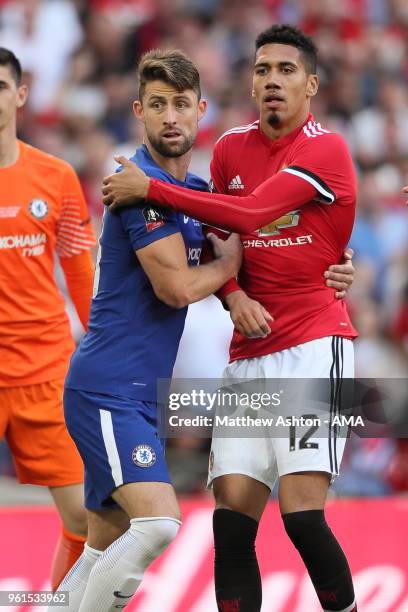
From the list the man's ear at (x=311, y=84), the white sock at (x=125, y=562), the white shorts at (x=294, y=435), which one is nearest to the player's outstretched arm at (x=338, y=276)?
the white shorts at (x=294, y=435)

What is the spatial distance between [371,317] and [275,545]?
10.9ft

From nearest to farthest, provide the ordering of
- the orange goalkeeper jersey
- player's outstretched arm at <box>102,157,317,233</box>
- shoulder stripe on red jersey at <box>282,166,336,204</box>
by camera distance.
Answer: player's outstretched arm at <box>102,157,317,233</box>
shoulder stripe on red jersey at <box>282,166,336,204</box>
the orange goalkeeper jersey

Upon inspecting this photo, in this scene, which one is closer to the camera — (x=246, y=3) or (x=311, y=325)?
(x=311, y=325)

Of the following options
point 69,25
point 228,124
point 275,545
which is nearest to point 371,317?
point 228,124

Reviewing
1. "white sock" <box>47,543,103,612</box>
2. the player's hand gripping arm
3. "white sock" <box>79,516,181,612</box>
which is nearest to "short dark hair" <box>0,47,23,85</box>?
the player's hand gripping arm

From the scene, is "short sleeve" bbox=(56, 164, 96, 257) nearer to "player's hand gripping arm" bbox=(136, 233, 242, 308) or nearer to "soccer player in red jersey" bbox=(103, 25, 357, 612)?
"soccer player in red jersey" bbox=(103, 25, 357, 612)

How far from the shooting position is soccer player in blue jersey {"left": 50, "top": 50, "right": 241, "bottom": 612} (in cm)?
489

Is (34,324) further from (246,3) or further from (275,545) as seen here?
(246,3)

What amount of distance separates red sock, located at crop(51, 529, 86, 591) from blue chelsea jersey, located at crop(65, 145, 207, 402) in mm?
1136

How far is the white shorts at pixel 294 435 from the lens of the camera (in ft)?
17.0

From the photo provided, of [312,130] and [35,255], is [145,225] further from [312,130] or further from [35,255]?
[35,255]

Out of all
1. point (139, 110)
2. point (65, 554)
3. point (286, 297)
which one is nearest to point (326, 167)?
point (286, 297)

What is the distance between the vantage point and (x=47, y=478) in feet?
19.9

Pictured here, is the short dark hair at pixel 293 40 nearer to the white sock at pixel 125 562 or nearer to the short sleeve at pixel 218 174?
the short sleeve at pixel 218 174
